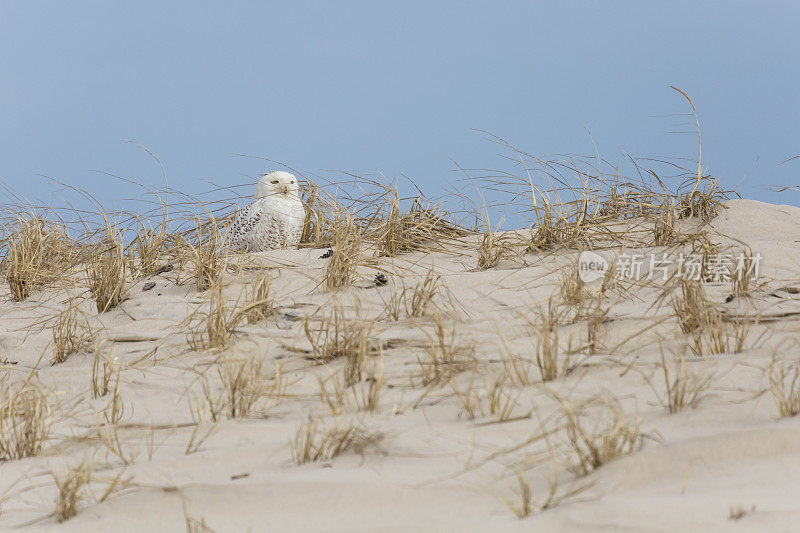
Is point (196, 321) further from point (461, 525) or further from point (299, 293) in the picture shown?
point (461, 525)

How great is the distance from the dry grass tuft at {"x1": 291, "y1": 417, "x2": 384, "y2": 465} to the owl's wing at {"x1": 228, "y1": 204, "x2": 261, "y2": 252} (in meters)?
3.17

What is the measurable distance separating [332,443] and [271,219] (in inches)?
126

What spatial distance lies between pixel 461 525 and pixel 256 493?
503mm

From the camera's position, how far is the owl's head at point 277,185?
16.3 ft

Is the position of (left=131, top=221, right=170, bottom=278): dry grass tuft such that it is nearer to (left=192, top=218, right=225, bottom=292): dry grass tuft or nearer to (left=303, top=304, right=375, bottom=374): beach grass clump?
(left=192, top=218, right=225, bottom=292): dry grass tuft

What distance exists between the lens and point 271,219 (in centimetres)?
486

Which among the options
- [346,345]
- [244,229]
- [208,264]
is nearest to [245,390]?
[346,345]

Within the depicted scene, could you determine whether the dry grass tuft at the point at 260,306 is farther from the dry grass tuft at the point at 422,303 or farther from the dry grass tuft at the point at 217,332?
the dry grass tuft at the point at 422,303

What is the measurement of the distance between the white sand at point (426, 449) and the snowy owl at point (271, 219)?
1725 mm

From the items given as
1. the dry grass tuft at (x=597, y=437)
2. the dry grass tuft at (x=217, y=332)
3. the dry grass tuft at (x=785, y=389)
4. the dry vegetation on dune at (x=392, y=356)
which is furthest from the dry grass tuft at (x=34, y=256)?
the dry grass tuft at (x=785, y=389)

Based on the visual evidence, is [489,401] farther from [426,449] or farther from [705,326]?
[705,326]

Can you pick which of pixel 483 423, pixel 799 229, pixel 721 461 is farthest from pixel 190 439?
pixel 799 229

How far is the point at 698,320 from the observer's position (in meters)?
2.54

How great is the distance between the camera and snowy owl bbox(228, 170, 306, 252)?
488 cm
